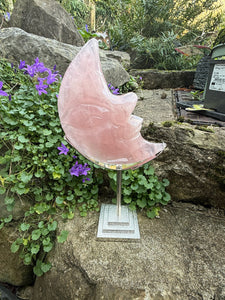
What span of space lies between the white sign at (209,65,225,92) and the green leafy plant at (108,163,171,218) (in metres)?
0.87

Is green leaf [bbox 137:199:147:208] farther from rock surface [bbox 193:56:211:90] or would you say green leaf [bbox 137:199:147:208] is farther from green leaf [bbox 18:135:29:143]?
rock surface [bbox 193:56:211:90]

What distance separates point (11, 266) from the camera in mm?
1291

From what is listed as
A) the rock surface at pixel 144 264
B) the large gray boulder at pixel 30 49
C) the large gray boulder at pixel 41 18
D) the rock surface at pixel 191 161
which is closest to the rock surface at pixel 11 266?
the rock surface at pixel 144 264

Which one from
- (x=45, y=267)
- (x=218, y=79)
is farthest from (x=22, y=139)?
(x=218, y=79)

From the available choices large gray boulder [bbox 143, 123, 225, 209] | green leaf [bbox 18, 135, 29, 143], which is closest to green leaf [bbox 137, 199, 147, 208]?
large gray boulder [bbox 143, 123, 225, 209]

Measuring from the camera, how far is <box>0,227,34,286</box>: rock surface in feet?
4.02

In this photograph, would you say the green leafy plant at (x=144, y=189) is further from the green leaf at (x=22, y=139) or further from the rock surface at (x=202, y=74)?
the rock surface at (x=202, y=74)

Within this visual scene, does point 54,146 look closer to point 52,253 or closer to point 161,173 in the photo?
point 52,253

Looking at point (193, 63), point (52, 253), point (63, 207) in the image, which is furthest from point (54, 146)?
point (193, 63)

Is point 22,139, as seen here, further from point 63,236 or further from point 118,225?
point 118,225

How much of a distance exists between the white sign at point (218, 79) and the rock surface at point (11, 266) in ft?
6.40

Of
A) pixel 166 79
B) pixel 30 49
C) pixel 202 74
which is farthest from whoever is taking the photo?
pixel 166 79

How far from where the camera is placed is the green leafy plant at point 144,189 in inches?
48.8

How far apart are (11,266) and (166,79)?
3307 millimetres
